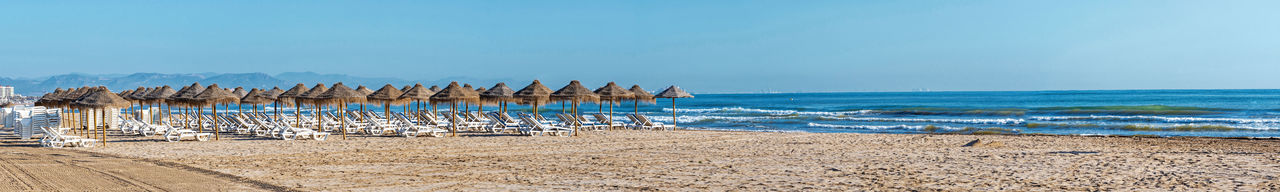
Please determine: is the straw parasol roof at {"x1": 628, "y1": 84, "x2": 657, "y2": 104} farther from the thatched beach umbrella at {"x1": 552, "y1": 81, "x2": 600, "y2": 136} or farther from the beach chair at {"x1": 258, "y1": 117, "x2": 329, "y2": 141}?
the beach chair at {"x1": 258, "y1": 117, "x2": 329, "y2": 141}

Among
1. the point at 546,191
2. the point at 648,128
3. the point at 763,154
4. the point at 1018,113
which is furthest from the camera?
the point at 1018,113

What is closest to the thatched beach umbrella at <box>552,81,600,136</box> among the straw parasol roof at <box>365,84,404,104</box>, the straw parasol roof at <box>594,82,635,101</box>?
the straw parasol roof at <box>594,82,635,101</box>

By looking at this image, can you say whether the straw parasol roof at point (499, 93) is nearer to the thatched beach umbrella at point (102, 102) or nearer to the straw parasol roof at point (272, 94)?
the straw parasol roof at point (272, 94)

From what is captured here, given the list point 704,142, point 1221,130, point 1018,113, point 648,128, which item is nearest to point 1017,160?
point 704,142

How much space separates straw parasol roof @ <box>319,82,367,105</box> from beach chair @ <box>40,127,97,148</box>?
3245mm

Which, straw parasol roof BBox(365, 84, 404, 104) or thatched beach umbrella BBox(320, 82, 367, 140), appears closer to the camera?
thatched beach umbrella BBox(320, 82, 367, 140)

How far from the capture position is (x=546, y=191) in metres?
6.84

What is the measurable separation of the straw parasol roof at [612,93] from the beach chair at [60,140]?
25.6ft

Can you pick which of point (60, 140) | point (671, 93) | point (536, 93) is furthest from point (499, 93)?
point (60, 140)

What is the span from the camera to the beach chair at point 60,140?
12453 mm

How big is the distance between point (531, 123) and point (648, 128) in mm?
3608

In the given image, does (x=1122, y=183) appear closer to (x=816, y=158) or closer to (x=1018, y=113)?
(x=816, y=158)

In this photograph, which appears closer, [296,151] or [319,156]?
[319,156]

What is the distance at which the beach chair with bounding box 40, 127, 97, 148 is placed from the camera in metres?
12.5
